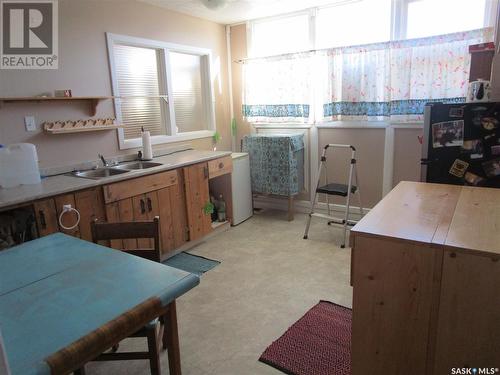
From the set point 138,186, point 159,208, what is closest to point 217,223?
point 159,208

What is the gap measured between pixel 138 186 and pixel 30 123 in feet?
3.03

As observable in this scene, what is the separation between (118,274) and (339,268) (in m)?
2.12

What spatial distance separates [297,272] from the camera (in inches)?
115

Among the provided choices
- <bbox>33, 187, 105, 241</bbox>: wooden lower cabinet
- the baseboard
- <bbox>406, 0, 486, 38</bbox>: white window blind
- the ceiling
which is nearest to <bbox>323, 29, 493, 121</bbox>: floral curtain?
<bbox>406, 0, 486, 38</bbox>: white window blind

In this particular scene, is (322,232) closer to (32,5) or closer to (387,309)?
(387,309)

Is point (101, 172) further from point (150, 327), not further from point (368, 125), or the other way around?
point (368, 125)

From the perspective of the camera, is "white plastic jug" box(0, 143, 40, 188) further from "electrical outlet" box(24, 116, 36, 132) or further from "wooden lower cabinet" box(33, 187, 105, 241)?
"wooden lower cabinet" box(33, 187, 105, 241)

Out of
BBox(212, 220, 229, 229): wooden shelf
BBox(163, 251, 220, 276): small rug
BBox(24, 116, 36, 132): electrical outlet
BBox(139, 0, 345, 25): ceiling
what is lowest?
BBox(163, 251, 220, 276): small rug

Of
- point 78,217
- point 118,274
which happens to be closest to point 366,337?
→ point 118,274

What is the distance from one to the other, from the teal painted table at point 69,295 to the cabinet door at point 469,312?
3.10 feet

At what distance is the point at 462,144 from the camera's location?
2.57 m

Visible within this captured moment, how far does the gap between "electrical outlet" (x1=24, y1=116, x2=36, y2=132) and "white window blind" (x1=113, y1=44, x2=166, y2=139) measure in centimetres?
86

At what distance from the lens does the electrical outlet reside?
2.64 meters

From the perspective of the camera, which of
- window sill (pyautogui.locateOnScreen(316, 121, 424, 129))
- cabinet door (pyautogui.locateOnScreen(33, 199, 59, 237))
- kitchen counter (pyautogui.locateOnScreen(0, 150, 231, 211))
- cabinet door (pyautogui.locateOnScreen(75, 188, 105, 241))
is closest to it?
kitchen counter (pyautogui.locateOnScreen(0, 150, 231, 211))
